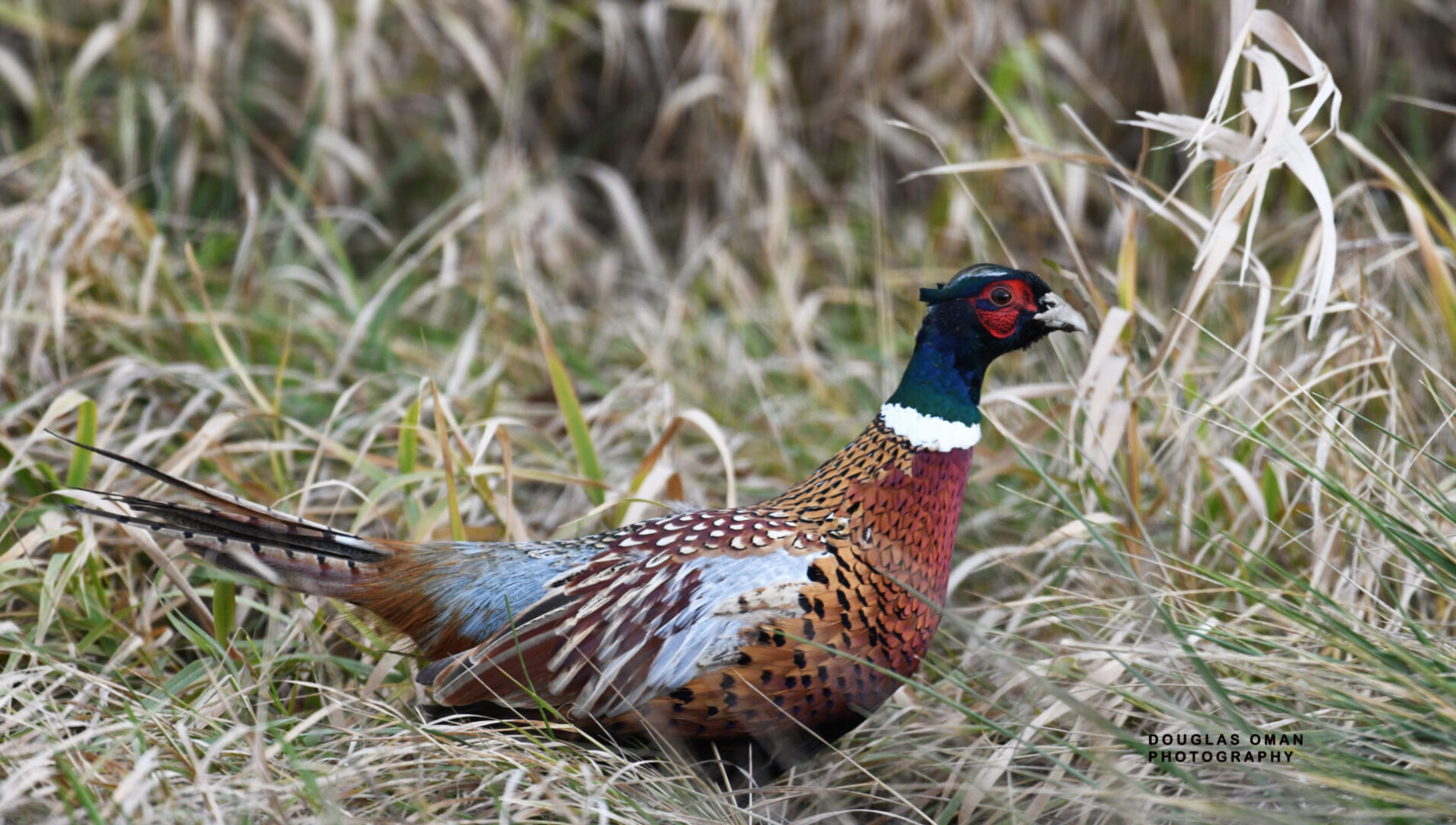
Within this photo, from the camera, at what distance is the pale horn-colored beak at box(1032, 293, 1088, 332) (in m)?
2.51

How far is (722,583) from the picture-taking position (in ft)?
7.68

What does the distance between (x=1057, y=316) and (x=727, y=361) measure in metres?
1.84

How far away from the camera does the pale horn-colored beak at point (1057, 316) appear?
2.51m

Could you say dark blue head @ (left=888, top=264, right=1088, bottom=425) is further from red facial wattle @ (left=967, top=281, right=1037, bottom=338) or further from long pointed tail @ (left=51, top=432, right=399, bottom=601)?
long pointed tail @ (left=51, top=432, right=399, bottom=601)

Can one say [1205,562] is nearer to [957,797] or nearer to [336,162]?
[957,797]

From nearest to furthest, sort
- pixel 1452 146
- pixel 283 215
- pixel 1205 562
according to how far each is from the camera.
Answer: pixel 1205 562 < pixel 283 215 < pixel 1452 146

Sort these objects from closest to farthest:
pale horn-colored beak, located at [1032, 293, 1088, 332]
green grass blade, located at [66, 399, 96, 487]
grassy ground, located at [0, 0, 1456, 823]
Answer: grassy ground, located at [0, 0, 1456, 823] → pale horn-colored beak, located at [1032, 293, 1088, 332] → green grass blade, located at [66, 399, 96, 487]

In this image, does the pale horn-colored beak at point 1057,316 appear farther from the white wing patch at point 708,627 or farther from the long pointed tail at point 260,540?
the long pointed tail at point 260,540

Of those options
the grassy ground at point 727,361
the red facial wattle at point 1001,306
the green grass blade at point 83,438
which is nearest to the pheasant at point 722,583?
the red facial wattle at point 1001,306

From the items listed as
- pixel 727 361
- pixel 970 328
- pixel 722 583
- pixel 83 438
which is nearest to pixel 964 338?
pixel 970 328

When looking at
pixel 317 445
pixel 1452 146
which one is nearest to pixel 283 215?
pixel 317 445

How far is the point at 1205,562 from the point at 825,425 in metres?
1.27

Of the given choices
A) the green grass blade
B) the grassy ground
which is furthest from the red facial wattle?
the green grass blade

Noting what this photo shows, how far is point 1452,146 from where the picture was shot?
506 centimetres
